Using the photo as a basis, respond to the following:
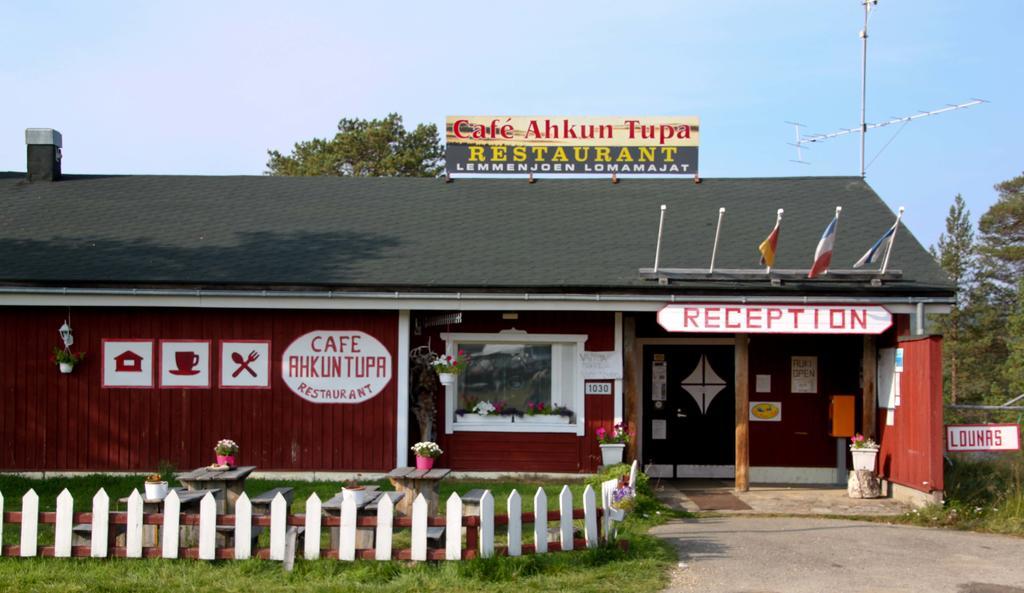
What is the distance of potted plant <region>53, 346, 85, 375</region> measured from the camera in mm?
14258

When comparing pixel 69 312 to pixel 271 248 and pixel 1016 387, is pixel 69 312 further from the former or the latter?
pixel 1016 387

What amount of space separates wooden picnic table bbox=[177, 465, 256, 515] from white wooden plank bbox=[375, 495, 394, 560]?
212cm

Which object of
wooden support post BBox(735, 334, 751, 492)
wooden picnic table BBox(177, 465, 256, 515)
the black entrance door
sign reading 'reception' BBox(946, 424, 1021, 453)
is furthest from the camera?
the black entrance door

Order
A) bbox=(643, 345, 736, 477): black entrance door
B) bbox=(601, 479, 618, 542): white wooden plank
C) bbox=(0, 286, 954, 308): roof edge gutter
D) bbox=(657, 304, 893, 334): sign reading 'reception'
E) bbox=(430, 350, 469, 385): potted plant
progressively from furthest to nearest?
bbox=(643, 345, 736, 477): black entrance door
bbox=(430, 350, 469, 385): potted plant
bbox=(0, 286, 954, 308): roof edge gutter
bbox=(657, 304, 893, 334): sign reading 'reception'
bbox=(601, 479, 618, 542): white wooden plank

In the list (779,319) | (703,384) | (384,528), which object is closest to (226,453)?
(384,528)

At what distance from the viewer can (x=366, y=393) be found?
575 inches

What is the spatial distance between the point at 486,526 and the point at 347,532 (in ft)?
3.80

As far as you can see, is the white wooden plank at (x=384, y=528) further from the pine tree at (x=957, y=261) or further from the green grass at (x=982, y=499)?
the pine tree at (x=957, y=261)

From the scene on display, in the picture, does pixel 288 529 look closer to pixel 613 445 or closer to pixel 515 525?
pixel 515 525

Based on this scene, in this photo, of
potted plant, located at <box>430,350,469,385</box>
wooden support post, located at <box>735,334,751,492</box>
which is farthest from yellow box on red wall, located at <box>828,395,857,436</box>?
potted plant, located at <box>430,350,469,385</box>

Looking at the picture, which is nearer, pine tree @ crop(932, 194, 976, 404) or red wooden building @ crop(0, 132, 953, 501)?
red wooden building @ crop(0, 132, 953, 501)

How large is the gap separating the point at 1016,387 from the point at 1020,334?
3.58 meters

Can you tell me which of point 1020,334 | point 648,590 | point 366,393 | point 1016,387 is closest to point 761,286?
point 366,393

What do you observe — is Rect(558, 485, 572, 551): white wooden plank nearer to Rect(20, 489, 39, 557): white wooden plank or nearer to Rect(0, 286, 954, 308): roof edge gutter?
Rect(20, 489, 39, 557): white wooden plank
